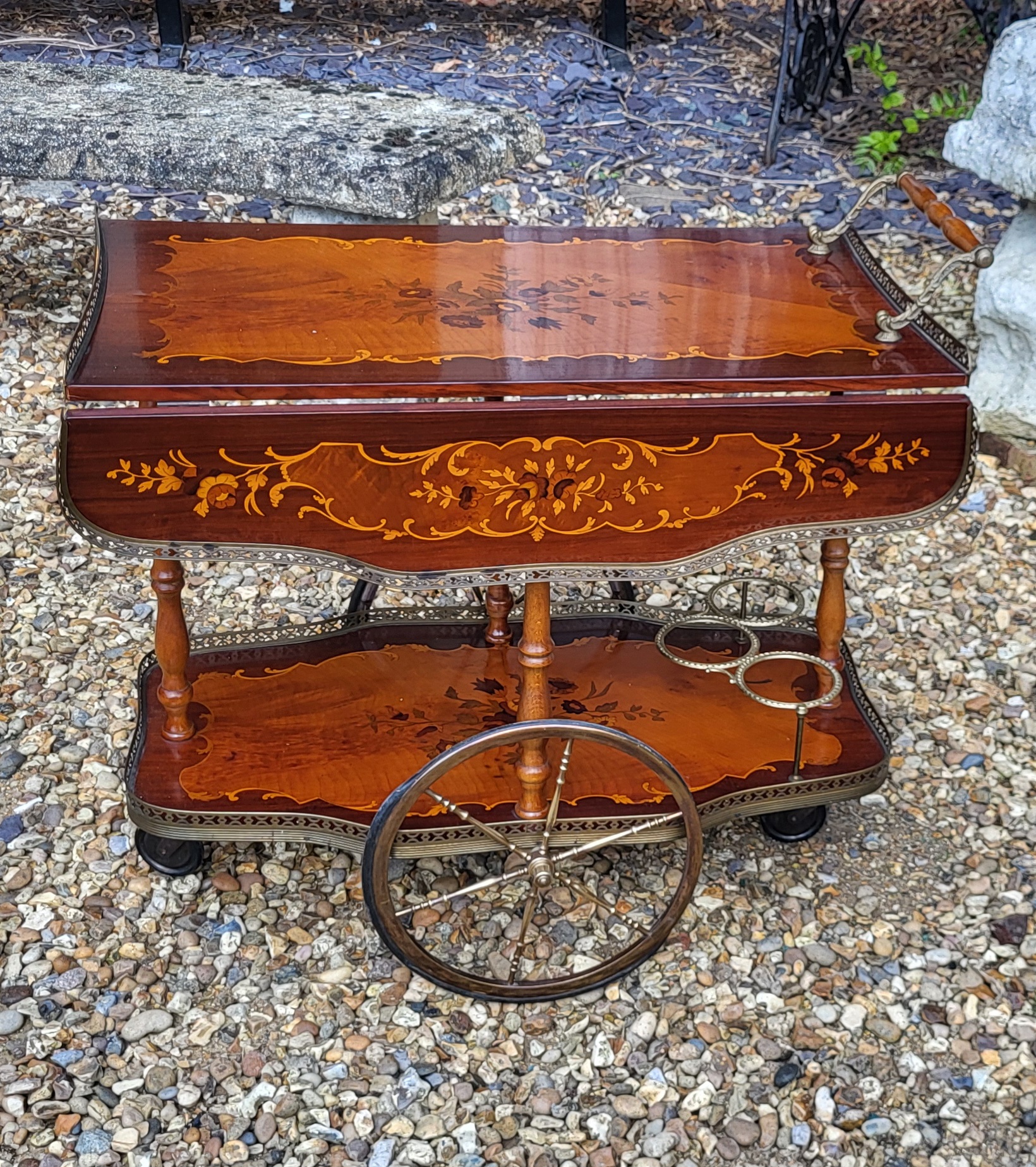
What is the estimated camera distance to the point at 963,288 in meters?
4.02

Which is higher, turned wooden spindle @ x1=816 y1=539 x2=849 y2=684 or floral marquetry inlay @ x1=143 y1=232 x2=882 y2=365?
floral marquetry inlay @ x1=143 y1=232 x2=882 y2=365

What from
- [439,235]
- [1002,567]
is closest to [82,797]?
[439,235]

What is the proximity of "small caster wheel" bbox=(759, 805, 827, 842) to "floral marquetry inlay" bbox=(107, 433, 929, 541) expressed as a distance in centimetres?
67

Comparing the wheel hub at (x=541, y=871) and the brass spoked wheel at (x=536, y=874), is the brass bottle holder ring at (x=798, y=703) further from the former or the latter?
the wheel hub at (x=541, y=871)

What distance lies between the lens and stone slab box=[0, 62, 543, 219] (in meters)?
2.95

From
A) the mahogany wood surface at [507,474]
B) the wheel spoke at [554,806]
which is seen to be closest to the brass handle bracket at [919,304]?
the mahogany wood surface at [507,474]

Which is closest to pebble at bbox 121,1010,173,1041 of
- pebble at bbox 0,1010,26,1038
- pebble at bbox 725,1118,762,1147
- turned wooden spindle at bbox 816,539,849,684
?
pebble at bbox 0,1010,26,1038

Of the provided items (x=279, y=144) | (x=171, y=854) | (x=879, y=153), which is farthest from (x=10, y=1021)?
(x=879, y=153)

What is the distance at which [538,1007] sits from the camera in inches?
79.4

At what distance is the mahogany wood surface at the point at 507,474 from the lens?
5.72 feet

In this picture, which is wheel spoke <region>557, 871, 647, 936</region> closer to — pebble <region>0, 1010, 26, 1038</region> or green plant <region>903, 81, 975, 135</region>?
pebble <region>0, 1010, 26, 1038</region>

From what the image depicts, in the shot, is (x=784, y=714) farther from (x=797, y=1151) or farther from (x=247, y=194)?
(x=247, y=194)

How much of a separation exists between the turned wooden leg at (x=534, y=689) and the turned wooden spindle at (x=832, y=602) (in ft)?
1.66

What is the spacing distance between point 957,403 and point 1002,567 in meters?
1.42
